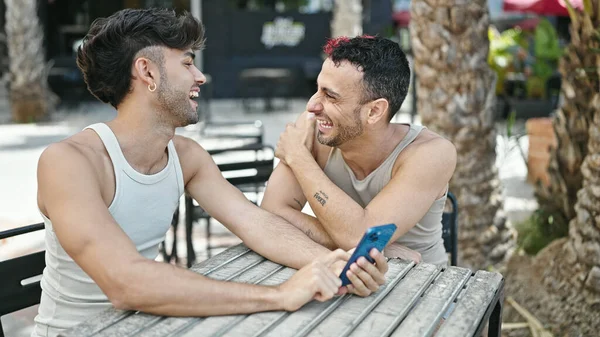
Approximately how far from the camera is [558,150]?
415cm

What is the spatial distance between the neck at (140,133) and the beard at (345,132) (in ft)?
1.85

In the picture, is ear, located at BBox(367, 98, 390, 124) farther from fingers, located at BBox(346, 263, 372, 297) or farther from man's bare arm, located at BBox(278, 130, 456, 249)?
fingers, located at BBox(346, 263, 372, 297)

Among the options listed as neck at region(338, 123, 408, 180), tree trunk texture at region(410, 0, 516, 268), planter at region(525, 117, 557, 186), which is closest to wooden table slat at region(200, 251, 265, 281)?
neck at region(338, 123, 408, 180)

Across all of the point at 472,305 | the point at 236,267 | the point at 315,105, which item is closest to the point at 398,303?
the point at 472,305

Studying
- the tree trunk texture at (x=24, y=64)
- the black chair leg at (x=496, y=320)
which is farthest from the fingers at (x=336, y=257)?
the tree trunk texture at (x=24, y=64)

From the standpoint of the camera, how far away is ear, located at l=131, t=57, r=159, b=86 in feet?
7.10

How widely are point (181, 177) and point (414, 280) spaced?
84cm

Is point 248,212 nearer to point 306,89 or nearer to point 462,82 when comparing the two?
point 462,82

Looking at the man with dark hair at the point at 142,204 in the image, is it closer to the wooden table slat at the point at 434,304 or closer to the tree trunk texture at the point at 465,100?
the wooden table slat at the point at 434,304

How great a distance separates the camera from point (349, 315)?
1.76 metres

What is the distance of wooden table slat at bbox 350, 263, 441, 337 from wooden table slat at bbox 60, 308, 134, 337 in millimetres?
580

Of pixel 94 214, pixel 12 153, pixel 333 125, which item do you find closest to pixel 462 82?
pixel 333 125

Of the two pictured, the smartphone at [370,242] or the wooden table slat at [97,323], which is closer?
the wooden table slat at [97,323]

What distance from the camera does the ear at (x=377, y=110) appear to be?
2480mm
